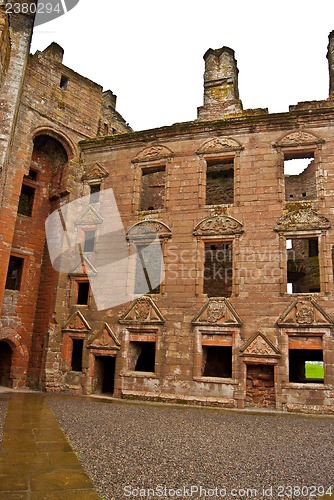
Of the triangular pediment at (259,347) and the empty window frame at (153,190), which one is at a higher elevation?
the empty window frame at (153,190)

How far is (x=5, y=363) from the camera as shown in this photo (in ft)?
55.8

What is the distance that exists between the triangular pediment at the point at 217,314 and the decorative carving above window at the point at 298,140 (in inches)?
272

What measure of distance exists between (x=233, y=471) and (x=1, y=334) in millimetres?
12821

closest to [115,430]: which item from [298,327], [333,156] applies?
[298,327]

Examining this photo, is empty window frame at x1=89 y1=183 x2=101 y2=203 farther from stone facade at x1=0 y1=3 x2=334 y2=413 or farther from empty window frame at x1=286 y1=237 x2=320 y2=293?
empty window frame at x1=286 y1=237 x2=320 y2=293

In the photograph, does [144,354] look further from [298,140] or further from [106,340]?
[298,140]

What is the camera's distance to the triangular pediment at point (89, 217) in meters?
17.4

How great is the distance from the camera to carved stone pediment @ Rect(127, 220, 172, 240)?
52.8 feet

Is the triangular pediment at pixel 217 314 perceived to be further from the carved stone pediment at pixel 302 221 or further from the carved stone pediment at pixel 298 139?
the carved stone pediment at pixel 298 139

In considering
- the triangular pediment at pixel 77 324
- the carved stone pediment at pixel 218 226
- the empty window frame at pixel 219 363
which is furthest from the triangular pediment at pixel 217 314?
the triangular pediment at pixel 77 324

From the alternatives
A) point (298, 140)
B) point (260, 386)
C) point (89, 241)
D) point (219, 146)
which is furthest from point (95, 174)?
point (260, 386)

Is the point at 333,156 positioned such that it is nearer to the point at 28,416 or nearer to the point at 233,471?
the point at 233,471

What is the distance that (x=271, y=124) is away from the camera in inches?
628

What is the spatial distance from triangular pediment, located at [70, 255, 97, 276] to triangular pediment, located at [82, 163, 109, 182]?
3932 mm
